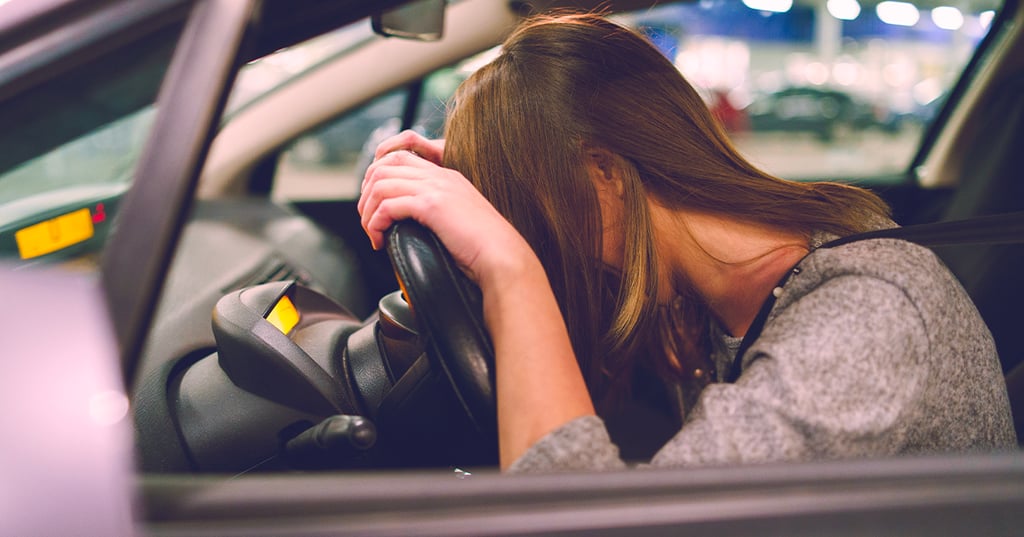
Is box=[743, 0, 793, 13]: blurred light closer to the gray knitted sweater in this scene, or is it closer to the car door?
the gray knitted sweater

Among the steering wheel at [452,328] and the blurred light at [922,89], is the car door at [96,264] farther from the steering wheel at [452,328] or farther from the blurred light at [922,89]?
the blurred light at [922,89]

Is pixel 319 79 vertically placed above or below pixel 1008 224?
above

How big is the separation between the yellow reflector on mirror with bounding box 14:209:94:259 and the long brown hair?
51 cm

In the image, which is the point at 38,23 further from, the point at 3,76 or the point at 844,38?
the point at 844,38

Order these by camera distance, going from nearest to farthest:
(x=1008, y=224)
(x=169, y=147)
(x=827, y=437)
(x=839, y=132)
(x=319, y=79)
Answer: (x=169, y=147) < (x=827, y=437) < (x=1008, y=224) < (x=319, y=79) < (x=839, y=132)

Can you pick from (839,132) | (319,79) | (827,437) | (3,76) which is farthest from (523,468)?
(839,132)

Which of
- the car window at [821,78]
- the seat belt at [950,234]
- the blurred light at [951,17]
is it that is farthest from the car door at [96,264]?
the car window at [821,78]

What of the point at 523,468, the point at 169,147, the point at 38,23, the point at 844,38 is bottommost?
the point at 844,38

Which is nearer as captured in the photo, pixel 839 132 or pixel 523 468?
pixel 523 468

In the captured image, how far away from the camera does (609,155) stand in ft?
3.73

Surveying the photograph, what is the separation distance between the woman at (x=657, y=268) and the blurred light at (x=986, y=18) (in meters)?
1.61

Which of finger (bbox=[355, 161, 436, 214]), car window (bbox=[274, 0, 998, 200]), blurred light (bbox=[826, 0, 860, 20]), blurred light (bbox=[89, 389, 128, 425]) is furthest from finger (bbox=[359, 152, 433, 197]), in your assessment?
car window (bbox=[274, 0, 998, 200])

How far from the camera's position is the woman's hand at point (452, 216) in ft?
3.18

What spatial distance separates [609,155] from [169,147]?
2.06 feet
